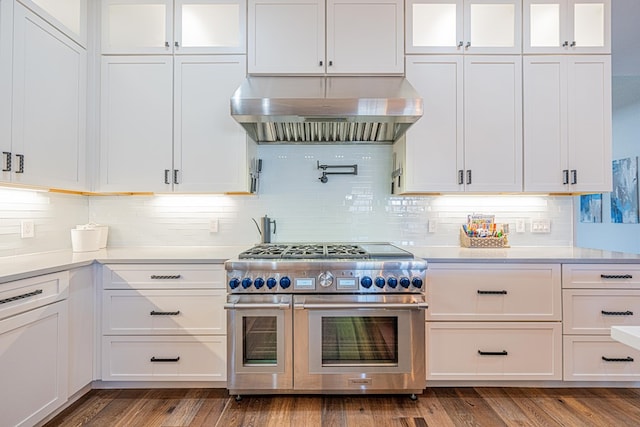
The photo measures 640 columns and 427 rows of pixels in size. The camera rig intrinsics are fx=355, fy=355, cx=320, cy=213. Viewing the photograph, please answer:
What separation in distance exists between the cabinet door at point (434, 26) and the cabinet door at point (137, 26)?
1707mm

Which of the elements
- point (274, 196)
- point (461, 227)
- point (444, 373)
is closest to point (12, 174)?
point (274, 196)

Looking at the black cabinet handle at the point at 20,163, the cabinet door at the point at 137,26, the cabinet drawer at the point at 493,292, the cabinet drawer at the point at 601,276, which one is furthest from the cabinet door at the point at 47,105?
the cabinet drawer at the point at 601,276

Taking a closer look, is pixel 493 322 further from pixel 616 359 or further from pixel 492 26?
pixel 492 26

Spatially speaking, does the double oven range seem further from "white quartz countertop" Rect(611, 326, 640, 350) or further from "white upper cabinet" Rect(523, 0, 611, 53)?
"white upper cabinet" Rect(523, 0, 611, 53)

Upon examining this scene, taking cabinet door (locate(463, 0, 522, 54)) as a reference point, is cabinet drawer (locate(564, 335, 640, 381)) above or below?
below

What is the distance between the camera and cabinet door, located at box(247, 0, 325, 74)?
2.51 meters

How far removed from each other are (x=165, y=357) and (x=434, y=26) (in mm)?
2987

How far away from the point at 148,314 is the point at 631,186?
18.1 feet

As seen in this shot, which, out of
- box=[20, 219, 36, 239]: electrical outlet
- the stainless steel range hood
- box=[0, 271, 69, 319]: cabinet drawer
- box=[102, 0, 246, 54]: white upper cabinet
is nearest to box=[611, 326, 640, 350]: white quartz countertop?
the stainless steel range hood

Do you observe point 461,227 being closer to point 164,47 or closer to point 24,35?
point 164,47

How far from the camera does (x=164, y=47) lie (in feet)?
8.27

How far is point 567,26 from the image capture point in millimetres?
2521

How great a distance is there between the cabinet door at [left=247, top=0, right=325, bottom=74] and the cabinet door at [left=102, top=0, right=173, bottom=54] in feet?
2.00

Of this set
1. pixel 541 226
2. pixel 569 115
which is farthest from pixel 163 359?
pixel 569 115
